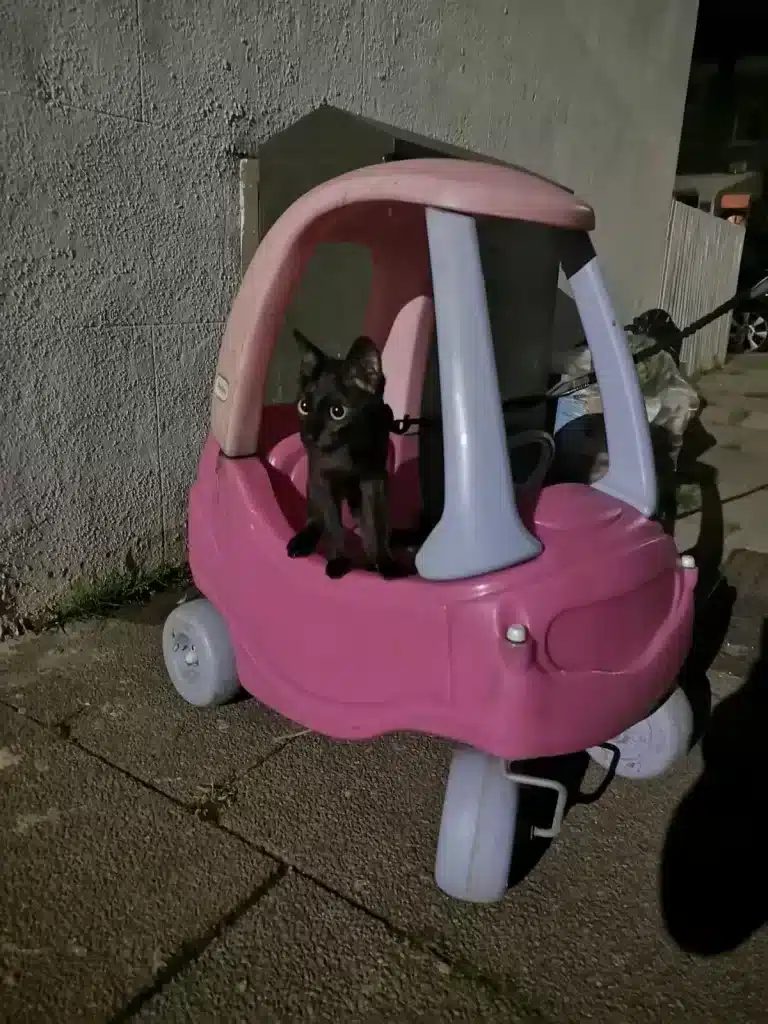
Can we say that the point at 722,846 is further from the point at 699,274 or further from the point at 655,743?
the point at 699,274

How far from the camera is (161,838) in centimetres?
152

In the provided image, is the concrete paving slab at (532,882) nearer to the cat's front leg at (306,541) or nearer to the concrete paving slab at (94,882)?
the concrete paving slab at (94,882)

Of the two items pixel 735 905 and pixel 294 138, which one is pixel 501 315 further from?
pixel 735 905

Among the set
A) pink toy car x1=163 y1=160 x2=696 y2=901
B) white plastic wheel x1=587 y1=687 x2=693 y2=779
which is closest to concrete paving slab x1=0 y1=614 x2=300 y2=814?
pink toy car x1=163 y1=160 x2=696 y2=901

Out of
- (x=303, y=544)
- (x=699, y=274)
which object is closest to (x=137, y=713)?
(x=303, y=544)

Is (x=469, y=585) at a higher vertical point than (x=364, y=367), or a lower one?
lower

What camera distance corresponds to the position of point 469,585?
1.35m

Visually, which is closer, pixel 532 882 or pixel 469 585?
pixel 469 585

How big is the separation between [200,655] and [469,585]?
81cm

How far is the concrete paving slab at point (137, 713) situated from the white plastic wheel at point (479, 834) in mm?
516

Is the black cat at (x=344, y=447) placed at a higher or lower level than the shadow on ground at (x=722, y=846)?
higher

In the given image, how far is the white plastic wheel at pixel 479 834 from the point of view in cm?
137

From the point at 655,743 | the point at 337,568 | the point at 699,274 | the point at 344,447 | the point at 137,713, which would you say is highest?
the point at 344,447

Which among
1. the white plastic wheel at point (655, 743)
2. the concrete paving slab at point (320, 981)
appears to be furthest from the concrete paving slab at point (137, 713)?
the white plastic wheel at point (655, 743)
